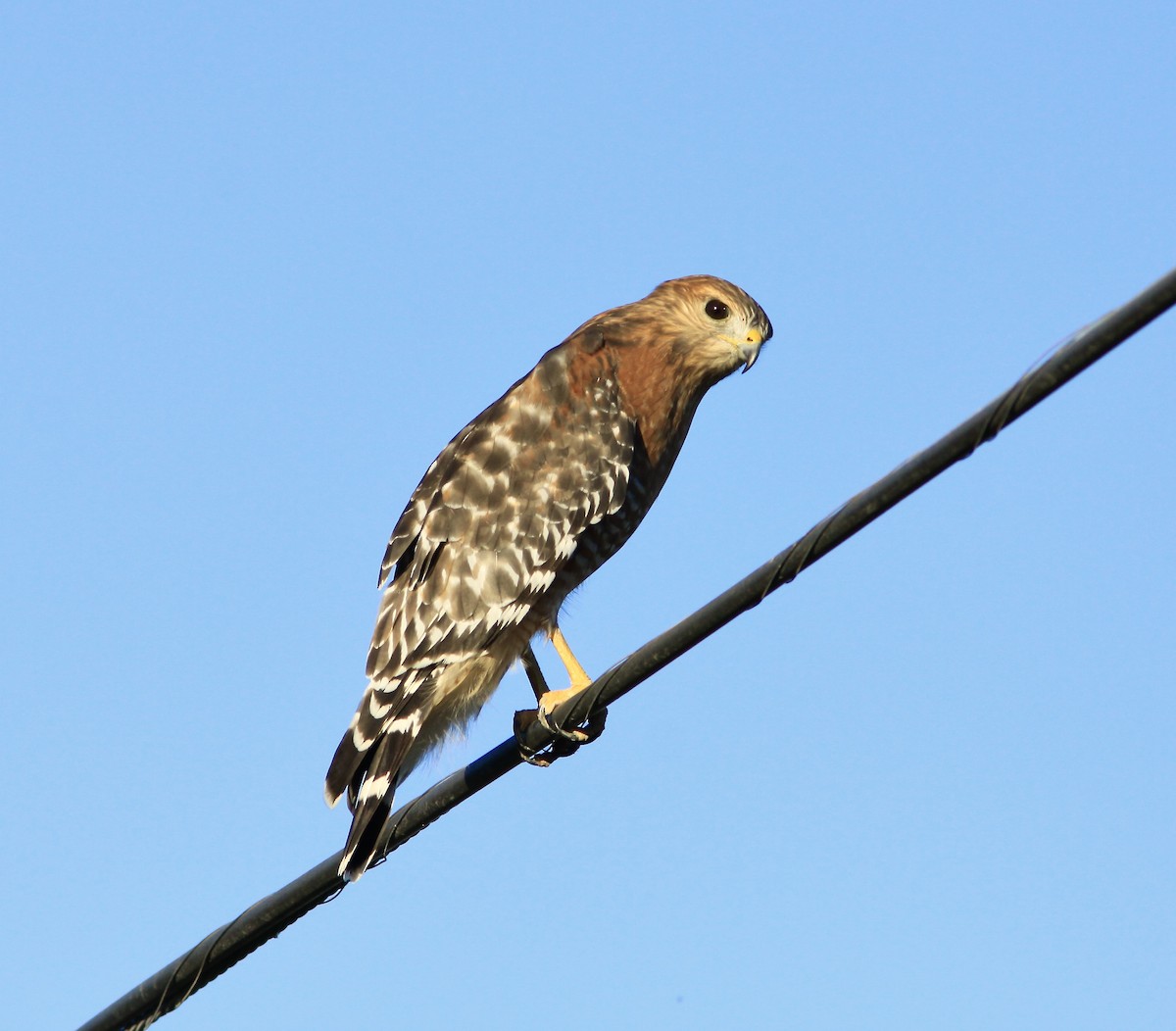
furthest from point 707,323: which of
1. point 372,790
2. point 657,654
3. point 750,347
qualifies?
point 657,654

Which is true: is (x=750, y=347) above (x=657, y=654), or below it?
above

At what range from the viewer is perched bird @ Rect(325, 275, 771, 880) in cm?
653

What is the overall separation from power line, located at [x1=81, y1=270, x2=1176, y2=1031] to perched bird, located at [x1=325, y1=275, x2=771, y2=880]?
0.85 m

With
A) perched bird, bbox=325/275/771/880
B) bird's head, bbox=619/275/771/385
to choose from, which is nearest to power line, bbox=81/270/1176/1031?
perched bird, bbox=325/275/771/880

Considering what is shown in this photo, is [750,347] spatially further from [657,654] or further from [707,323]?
[657,654]

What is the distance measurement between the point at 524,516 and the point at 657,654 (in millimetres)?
2611

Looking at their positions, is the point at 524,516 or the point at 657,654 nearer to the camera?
the point at 657,654

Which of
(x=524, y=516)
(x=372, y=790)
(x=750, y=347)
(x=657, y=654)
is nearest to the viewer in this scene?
(x=657, y=654)

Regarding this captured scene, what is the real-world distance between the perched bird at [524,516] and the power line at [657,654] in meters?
0.85

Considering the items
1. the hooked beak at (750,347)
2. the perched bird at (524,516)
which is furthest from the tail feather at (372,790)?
the hooked beak at (750,347)

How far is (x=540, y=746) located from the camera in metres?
5.58

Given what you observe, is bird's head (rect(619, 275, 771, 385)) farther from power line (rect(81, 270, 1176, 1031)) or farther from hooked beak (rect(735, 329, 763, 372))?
power line (rect(81, 270, 1176, 1031))

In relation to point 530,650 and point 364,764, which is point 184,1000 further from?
point 530,650

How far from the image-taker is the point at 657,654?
14.3ft
